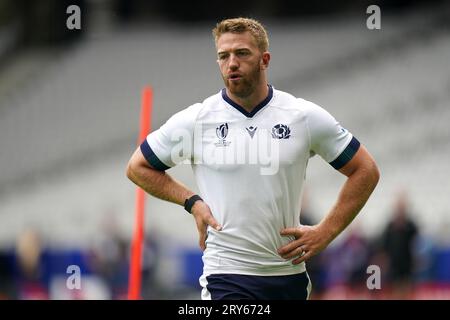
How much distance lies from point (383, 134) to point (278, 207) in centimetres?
1374

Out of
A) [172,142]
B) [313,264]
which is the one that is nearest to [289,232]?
[172,142]

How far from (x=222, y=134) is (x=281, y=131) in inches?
13.1

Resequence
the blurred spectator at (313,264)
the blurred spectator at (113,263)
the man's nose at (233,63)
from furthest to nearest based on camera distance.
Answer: the blurred spectator at (113,263), the blurred spectator at (313,264), the man's nose at (233,63)

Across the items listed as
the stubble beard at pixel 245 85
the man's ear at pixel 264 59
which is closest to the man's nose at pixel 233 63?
the stubble beard at pixel 245 85

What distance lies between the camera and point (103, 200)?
21.6 meters

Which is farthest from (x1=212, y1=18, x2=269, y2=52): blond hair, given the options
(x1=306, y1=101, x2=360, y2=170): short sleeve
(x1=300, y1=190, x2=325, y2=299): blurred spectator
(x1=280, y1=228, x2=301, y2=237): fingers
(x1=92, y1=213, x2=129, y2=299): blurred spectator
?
(x1=92, y1=213, x2=129, y2=299): blurred spectator

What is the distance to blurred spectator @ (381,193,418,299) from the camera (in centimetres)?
1388

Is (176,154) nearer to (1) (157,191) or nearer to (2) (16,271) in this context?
(1) (157,191)

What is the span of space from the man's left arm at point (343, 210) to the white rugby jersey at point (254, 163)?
0.07 meters

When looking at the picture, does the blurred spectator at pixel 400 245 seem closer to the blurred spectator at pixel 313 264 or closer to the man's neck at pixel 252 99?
the blurred spectator at pixel 313 264

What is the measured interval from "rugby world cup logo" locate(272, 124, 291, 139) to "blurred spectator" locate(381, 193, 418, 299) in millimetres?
7373

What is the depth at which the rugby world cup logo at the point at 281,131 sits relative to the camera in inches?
257

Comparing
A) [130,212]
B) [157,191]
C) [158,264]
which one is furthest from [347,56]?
[157,191]

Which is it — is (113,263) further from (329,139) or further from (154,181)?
(329,139)
